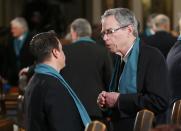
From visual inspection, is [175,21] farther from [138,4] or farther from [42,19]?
[42,19]

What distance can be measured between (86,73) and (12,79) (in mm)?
5755

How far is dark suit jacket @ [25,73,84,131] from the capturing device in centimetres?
445

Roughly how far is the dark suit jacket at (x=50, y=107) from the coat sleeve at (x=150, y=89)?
1.12 ft

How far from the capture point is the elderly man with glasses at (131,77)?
463cm

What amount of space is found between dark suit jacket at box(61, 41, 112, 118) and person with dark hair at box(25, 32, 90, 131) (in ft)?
7.57

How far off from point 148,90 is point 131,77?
142mm

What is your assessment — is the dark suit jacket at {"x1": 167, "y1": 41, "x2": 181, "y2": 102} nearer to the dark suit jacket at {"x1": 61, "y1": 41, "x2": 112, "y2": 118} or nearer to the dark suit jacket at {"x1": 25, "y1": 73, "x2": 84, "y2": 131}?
the dark suit jacket at {"x1": 61, "y1": 41, "x2": 112, "y2": 118}

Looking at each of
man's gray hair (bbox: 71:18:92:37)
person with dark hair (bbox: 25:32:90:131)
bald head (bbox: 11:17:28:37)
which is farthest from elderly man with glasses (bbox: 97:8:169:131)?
bald head (bbox: 11:17:28:37)

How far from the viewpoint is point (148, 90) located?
4.64 metres

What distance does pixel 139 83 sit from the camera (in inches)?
185

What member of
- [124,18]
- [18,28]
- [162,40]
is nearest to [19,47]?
[18,28]

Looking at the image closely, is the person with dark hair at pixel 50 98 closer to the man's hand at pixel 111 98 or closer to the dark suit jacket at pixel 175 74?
the man's hand at pixel 111 98

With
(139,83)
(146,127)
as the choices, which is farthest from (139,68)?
(146,127)

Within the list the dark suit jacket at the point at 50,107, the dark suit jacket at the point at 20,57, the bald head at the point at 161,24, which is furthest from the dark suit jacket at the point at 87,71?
the dark suit jacket at the point at 20,57
